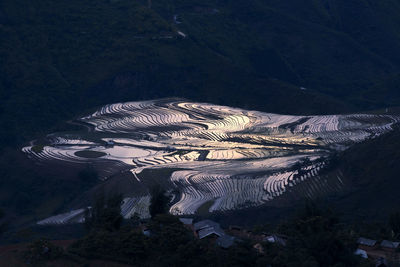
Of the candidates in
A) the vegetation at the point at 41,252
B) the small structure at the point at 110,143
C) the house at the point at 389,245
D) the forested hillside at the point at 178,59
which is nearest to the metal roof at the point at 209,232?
the vegetation at the point at 41,252

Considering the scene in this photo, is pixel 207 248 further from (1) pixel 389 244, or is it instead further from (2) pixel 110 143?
(2) pixel 110 143

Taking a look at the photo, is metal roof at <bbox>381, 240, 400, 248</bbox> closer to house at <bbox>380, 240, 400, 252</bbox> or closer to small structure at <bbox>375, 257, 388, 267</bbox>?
house at <bbox>380, 240, 400, 252</bbox>

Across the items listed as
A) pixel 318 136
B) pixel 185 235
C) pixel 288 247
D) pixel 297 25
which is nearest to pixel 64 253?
pixel 185 235

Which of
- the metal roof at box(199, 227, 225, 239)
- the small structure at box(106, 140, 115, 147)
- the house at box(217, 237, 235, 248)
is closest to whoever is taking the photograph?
the house at box(217, 237, 235, 248)

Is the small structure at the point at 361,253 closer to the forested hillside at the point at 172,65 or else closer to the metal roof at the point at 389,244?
the metal roof at the point at 389,244

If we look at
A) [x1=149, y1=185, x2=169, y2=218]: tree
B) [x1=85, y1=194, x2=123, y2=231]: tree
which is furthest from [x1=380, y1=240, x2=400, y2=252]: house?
[x1=85, y1=194, x2=123, y2=231]: tree

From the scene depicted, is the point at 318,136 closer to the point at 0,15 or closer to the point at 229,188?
the point at 229,188

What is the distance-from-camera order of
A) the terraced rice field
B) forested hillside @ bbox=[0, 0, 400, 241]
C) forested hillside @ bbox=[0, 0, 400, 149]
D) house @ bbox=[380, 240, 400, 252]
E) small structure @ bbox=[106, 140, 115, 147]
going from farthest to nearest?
forested hillside @ bbox=[0, 0, 400, 149], small structure @ bbox=[106, 140, 115, 147], forested hillside @ bbox=[0, 0, 400, 241], the terraced rice field, house @ bbox=[380, 240, 400, 252]
